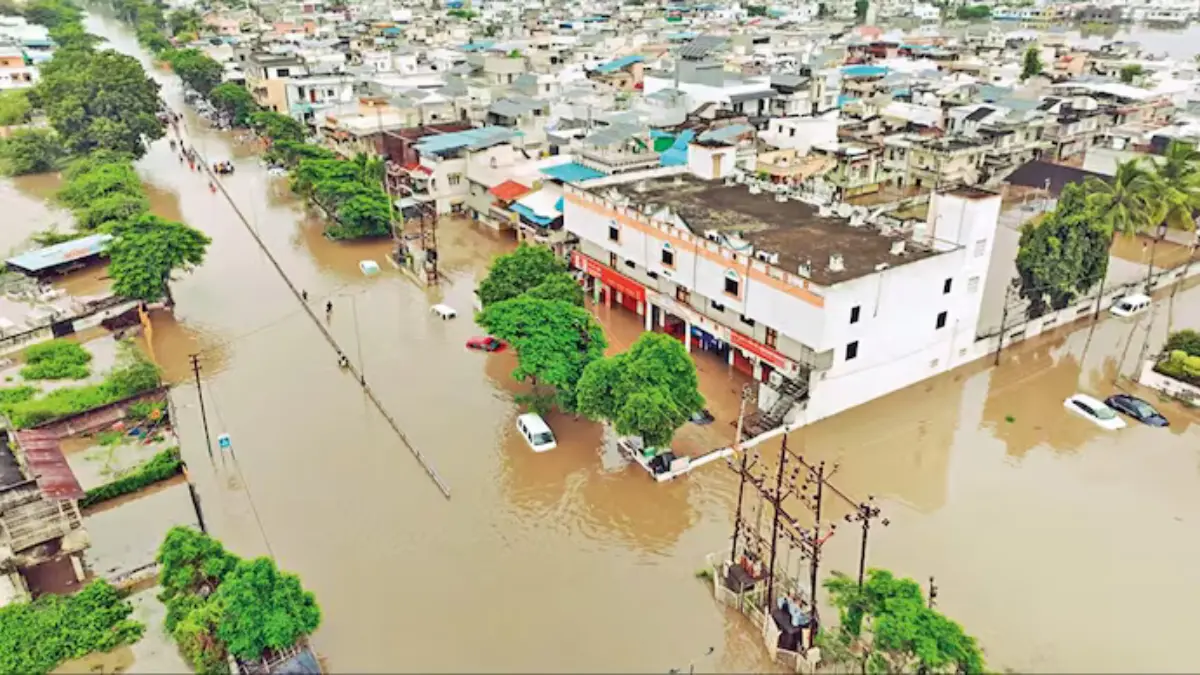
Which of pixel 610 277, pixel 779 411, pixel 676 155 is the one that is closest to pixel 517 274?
pixel 610 277

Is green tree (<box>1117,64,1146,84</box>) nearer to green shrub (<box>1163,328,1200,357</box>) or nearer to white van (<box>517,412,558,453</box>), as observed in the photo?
green shrub (<box>1163,328,1200,357</box>)

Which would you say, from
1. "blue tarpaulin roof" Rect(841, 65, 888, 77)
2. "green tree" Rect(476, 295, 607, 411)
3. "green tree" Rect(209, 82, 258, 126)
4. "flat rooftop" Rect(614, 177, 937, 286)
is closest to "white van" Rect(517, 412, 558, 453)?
"green tree" Rect(476, 295, 607, 411)

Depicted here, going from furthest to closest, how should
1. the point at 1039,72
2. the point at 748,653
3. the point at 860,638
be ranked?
the point at 1039,72, the point at 748,653, the point at 860,638

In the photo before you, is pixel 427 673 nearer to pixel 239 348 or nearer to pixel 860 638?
pixel 860 638

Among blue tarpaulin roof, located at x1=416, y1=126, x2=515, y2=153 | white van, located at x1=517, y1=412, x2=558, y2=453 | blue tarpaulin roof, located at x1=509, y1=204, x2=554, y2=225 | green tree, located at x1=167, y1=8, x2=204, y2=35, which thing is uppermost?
green tree, located at x1=167, y1=8, x2=204, y2=35

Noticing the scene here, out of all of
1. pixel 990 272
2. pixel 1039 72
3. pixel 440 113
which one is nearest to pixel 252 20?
pixel 440 113

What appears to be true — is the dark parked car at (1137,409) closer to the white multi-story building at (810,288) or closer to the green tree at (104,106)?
the white multi-story building at (810,288)
